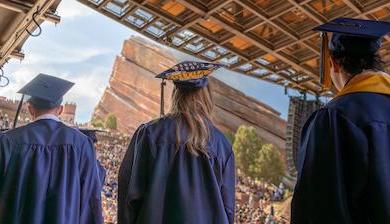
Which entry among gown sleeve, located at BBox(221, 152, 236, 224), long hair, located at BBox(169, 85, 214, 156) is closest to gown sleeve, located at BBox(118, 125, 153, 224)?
long hair, located at BBox(169, 85, 214, 156)

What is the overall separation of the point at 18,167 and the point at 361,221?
2070mm

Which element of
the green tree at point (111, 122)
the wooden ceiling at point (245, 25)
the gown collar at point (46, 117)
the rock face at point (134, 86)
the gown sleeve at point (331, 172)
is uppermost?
the rock face at point (134, 86)

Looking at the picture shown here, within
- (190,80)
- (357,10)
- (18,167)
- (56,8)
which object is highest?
(357,10)

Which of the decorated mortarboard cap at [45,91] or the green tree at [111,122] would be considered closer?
the decorated mortarboard cap at [45,91]

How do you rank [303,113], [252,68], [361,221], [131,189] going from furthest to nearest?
1. [303,113]
2. [252,68]
3. [131,189]
4. [361,221]

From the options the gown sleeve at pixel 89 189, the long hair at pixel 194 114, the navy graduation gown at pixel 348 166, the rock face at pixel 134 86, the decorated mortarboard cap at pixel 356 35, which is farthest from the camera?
the rock face at pixel 134 86

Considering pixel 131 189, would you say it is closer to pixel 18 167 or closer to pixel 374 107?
pixel 18 167

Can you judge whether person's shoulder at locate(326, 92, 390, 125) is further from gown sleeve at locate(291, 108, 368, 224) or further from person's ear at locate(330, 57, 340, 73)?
person's ear at locate(330, 57, 340, 73)

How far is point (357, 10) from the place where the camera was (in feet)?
19.2

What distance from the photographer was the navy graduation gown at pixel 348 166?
1479 millimetres

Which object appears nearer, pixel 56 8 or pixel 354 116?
pixel 354 116

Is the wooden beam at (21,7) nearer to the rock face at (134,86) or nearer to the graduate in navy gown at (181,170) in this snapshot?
the graduate in navy gown at (181,170)

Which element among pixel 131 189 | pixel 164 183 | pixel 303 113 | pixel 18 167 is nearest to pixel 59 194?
pixel 18 167

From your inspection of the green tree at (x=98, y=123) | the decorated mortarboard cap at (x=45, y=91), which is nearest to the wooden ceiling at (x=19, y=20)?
the decorated mortarboard cap at (x=45, y=91)
